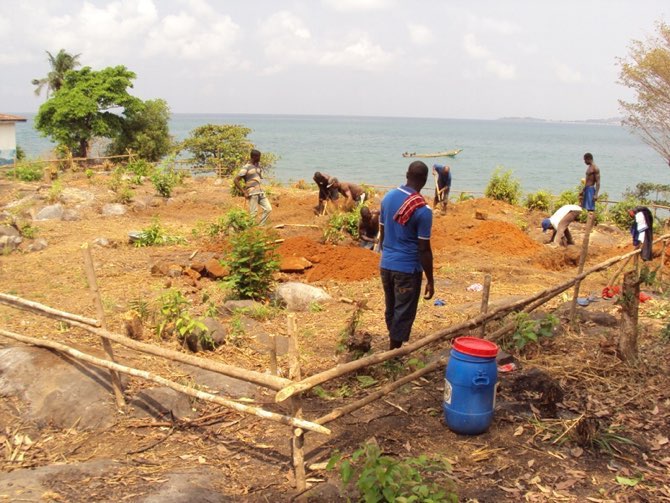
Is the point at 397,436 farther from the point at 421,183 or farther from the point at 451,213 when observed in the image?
the point at 451,213

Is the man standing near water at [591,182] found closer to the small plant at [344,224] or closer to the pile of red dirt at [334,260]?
the small plant at [344,224]

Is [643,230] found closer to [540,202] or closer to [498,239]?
[498,239]

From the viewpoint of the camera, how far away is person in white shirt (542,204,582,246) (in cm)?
1097

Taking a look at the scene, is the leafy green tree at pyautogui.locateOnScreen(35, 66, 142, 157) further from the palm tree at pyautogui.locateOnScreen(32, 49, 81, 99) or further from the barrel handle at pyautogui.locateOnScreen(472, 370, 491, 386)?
the barrel handle at pyautogui.locateOnScreen(472, 370, 491, 386)

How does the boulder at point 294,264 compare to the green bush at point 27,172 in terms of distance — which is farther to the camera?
the green bush at point 27,172

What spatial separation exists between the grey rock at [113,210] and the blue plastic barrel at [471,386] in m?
11.1

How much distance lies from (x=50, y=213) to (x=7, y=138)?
15803 mm

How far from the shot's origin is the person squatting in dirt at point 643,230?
17.0ft

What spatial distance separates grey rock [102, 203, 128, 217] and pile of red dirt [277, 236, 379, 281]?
222 inches

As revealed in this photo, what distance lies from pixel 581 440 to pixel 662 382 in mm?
1357

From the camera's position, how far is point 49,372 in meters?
4.02

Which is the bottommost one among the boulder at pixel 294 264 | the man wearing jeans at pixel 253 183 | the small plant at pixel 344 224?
the boulder at pixel 294 264

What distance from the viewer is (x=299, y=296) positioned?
713cm

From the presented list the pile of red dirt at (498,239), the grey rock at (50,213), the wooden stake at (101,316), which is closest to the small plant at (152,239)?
the grey rock at (50,213)
